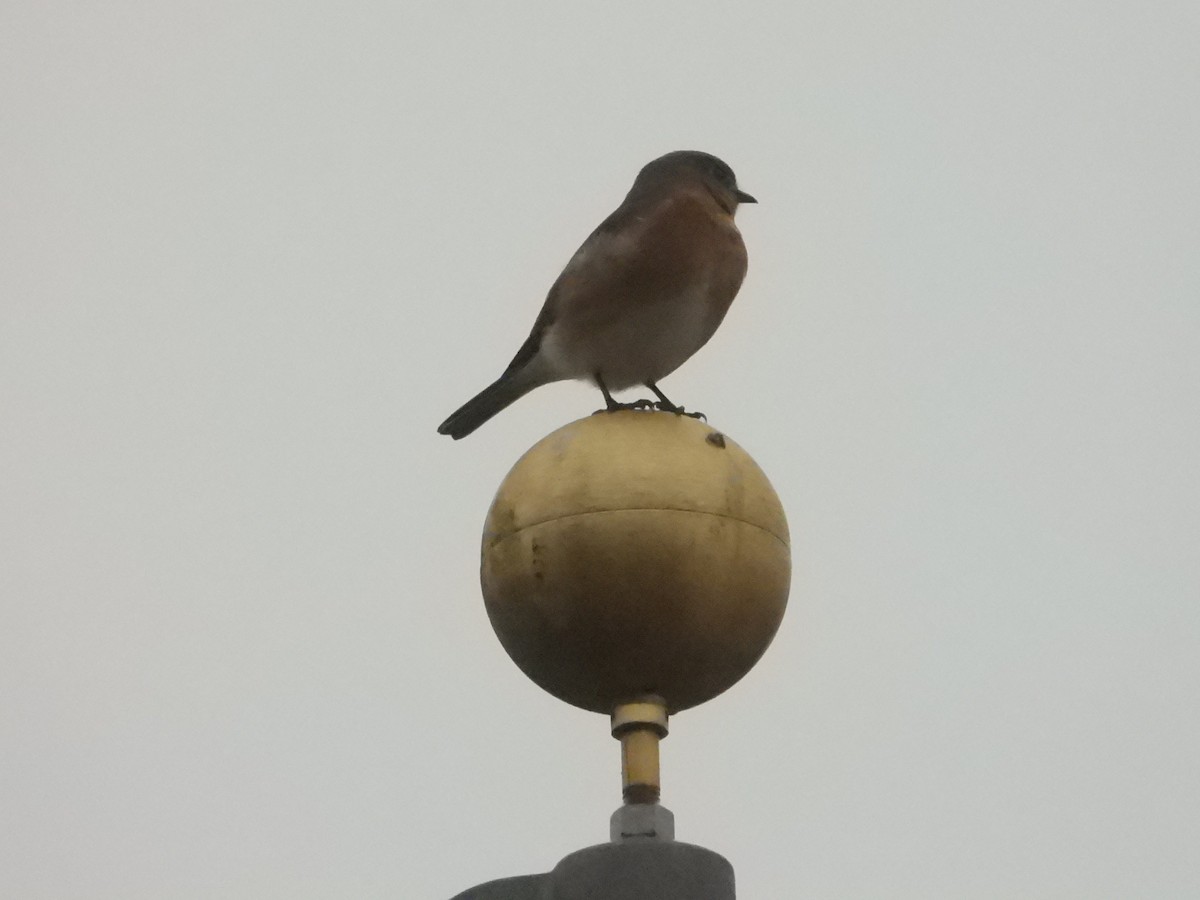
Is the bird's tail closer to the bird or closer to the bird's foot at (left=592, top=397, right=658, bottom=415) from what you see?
the bird

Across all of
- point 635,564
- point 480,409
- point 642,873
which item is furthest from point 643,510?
point 480,409

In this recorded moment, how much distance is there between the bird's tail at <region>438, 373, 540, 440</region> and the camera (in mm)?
6258

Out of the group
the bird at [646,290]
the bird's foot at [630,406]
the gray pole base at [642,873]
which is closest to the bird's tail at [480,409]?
the bird at [646,290]

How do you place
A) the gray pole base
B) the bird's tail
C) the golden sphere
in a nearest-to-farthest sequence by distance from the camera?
1. the gray pole base
2. the golden sphere
3. the bird's tail

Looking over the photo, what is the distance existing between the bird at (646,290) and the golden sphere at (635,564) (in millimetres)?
1158

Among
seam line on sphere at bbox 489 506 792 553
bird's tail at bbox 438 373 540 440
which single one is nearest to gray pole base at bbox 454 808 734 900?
seam line on sphere at bbox 489 506 792 553

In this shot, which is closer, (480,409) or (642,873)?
(642,873)

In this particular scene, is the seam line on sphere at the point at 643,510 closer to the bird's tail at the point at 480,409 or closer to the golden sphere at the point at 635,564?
the golden sphere at the point at 635,564

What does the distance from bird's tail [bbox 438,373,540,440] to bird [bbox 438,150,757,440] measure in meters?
0.50

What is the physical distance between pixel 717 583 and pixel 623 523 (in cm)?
28

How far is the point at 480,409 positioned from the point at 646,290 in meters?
1.27

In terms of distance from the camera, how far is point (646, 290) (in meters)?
5.30

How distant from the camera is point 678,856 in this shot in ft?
11.8

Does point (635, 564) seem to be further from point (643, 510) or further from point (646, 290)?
point (646, 290)
